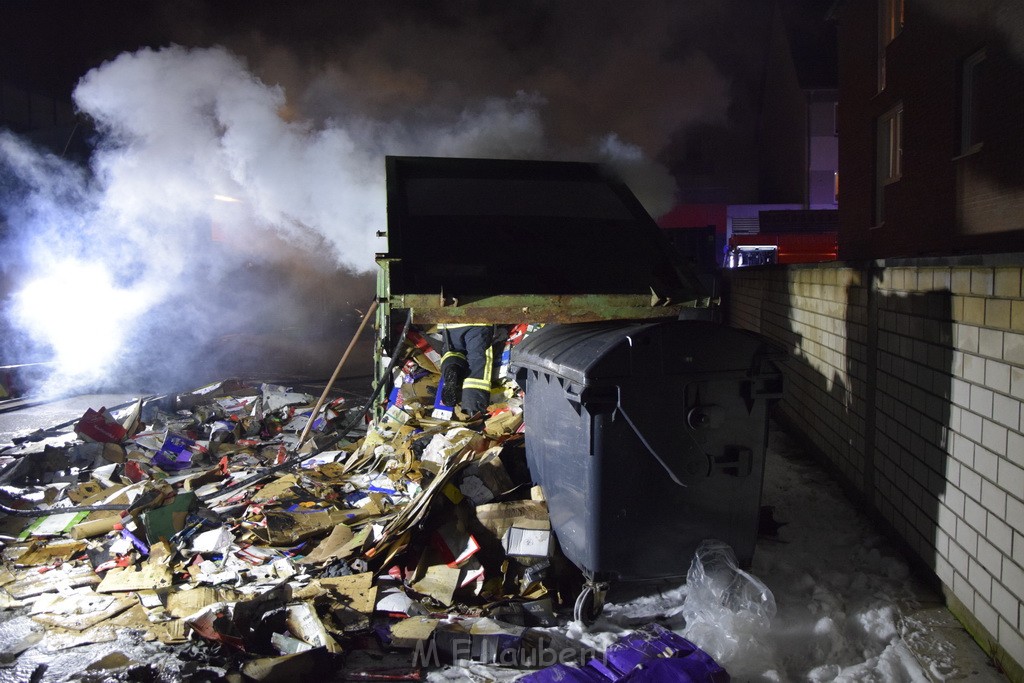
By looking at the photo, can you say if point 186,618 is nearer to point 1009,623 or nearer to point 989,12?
point 1009,623

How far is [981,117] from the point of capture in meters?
8.30

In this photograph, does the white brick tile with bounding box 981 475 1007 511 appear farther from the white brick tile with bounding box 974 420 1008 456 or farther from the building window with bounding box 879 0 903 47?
the building window with bounding box 879 0 903 47

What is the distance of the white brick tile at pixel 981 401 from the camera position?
2.77 m

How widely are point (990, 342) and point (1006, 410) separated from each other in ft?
1.02

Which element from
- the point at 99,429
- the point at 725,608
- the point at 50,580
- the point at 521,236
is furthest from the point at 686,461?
the point at 99,429

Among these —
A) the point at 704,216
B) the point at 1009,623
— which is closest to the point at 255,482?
the point at 1009,623

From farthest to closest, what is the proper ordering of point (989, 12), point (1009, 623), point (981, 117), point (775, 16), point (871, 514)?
1. point (775, 16)
2. point (981, 117)
3. point (989, 12)
4. point (871, 514)
5. point (1009, 623)

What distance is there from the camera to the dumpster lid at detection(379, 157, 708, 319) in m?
4.16

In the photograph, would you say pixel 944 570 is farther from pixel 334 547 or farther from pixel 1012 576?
pixel 334 547

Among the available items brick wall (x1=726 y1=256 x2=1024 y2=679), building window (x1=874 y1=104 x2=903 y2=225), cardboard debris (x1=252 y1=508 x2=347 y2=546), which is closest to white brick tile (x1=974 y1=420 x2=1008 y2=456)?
brick wall (x1=726 y1=256 x2=1024 y2=679)

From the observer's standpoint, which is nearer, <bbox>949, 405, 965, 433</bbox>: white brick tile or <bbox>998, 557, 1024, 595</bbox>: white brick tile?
<bbox>998, 557, 1024, 595</bbox>: white brick tile

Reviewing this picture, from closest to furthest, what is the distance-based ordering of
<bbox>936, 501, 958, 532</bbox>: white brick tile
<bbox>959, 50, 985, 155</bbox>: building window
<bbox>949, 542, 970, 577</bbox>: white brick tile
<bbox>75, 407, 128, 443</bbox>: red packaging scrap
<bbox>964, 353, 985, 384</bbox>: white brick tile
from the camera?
<bbox>964, 353, 985, 384</bbox>: white brick tile, <bbox>949, 542, 970, 577</bbox>: white brick tile, <bbox>936, 501, 958, 532</bbox>: white brick tile, <bbox>75, 407, 128, 443</bbox>: red packaging scrap, <bbox>959, 50, 985, 155</bbox>: building window

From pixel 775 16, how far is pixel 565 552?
984 inches

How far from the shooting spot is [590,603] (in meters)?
3.36
